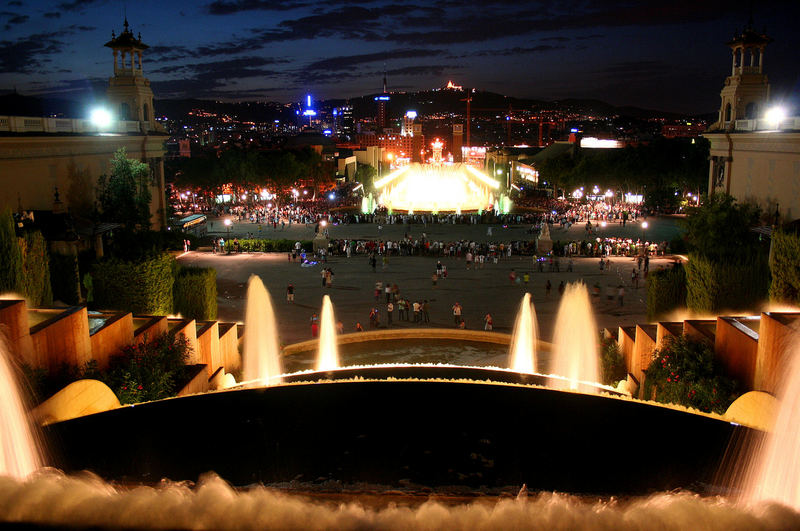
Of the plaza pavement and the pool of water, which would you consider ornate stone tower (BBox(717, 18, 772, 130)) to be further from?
the pool of water

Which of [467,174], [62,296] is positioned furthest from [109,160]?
[467,174]

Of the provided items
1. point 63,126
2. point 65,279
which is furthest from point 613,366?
point 63,126

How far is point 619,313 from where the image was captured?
2359 centimetres

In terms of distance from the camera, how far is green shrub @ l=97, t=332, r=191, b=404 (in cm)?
1047

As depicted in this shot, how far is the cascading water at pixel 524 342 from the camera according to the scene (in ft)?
59.0

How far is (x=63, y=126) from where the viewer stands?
109 ft

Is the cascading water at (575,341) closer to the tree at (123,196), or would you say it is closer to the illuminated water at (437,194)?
the tree at (123,196)

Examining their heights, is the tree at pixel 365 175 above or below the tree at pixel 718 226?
above

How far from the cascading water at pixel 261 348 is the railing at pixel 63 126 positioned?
13849mm

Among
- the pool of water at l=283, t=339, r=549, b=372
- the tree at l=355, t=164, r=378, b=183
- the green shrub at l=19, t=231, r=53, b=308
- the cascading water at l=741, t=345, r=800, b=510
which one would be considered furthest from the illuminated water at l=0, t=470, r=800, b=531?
the tree at l=355, t=164, r=378, b=183

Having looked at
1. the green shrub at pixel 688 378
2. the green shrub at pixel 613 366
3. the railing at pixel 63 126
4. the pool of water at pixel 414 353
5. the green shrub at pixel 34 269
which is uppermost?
the railing at pixel 63 126

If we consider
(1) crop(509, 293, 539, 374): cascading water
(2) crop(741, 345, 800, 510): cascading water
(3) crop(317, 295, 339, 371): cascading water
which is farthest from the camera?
(3) crop(317, 295, 339, 371): cascading water

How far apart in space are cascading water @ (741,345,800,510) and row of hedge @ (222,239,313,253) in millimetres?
32512

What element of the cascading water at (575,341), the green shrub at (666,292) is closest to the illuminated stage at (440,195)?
the cascading water at (575,341)
